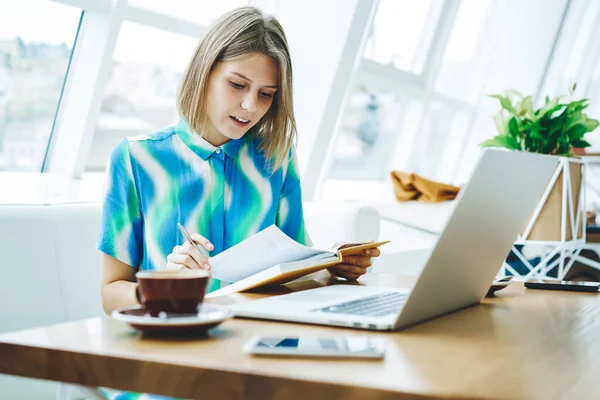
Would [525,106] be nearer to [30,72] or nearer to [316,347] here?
[30,72]

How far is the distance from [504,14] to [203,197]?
4631mm

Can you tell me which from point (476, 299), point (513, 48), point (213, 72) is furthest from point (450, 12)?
point (476, 299)

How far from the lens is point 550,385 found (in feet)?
2.29

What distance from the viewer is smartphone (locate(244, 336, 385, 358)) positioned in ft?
2.43

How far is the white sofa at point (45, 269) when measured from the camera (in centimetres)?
157

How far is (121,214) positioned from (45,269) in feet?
1.10

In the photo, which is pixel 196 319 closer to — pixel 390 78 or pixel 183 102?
pixel 183 102

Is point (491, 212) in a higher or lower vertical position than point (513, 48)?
lower

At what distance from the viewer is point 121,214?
1430mm

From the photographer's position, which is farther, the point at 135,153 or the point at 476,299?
the point at 135,153

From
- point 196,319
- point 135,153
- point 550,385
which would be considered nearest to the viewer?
point 550,385

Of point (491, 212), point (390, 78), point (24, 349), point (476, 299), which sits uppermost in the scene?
point (390, 78)

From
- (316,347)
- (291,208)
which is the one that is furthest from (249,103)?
(316,347)

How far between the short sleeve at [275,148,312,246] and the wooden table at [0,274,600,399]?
80cm
